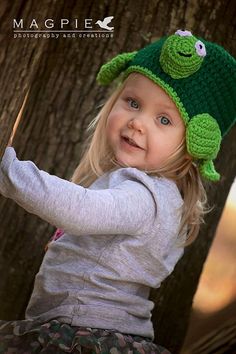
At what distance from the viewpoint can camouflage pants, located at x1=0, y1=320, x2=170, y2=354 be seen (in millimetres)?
2230

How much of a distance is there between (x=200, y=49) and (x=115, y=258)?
70cm

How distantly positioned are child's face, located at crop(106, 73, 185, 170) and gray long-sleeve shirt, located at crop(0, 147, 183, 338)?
0.08 m

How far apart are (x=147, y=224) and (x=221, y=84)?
0.53 metres

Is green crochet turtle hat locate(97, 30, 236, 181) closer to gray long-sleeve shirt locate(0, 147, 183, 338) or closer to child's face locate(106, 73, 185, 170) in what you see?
child's face locate(106, 73, 185, 170)

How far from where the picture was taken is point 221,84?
2475 millimetres

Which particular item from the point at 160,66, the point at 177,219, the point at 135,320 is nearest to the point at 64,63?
the point at 160,66

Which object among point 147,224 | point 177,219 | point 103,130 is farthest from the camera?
point 103,130

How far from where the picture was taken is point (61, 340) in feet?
7.32

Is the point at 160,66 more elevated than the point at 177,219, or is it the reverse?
the point at 160,66

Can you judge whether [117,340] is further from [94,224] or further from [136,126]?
[136,126]

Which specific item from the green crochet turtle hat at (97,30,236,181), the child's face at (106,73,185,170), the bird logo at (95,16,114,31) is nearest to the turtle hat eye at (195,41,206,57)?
the green crochet turtle hat at (97,30,236,181)

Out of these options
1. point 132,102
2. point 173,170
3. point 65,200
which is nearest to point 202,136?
point 173,170

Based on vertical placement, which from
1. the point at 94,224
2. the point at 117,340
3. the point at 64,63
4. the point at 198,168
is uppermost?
the point at 64,63

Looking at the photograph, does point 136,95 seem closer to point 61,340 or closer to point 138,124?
point 138,124
